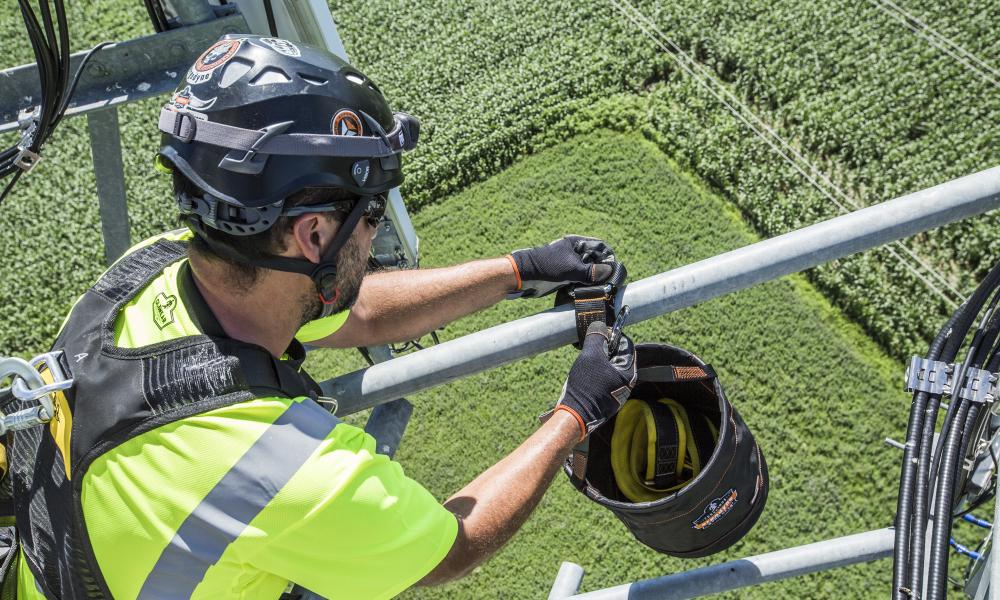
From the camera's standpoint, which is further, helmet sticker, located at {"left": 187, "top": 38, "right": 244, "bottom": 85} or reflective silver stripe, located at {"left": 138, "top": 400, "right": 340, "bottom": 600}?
helmet sticker, located at {"left": 187, "top": 38, "right": 244, "bottom": 85}

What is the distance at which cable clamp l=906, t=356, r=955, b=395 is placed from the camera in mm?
2777

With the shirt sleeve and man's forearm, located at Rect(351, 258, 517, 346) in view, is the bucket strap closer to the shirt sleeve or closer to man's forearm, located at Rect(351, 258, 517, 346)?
man's forearm, located at Rect(351, 258, 517, 346)

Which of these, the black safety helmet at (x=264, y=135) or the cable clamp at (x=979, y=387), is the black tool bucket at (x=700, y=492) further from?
the black safety helmet at (x=264, y=135)

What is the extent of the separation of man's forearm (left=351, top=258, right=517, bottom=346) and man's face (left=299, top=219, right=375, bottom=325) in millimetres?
667

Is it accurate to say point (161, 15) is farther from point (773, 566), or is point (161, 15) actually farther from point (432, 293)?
point (773, 566)

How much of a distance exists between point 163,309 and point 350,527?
0.89m

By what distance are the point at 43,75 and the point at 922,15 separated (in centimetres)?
812

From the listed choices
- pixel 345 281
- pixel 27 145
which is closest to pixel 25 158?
pixel 27 145

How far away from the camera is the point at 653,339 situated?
6.70 metres

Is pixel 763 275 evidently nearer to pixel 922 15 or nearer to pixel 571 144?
pixel 571 144

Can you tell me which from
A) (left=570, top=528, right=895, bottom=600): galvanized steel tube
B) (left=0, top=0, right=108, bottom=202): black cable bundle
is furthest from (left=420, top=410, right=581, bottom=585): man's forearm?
(left=0, top=0, right=108, bottom=202): black cable bundle

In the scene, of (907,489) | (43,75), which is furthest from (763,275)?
(43,75)

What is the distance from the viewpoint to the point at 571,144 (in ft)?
25.8

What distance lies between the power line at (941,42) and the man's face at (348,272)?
7.28m
